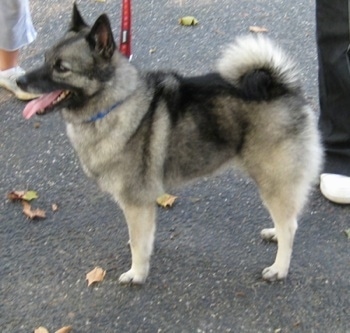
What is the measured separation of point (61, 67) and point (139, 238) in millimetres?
780

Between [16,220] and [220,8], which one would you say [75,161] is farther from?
[220,8]

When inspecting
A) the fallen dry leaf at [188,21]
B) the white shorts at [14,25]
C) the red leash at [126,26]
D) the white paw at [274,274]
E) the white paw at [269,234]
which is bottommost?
the fallen dry leaf at [188,21]

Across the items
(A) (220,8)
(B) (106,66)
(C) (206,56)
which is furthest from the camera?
(A) (220,8)

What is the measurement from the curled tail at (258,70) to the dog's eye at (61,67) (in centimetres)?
61

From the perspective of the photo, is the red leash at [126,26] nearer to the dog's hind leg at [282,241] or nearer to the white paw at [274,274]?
the dog's hind leg at [282,241]

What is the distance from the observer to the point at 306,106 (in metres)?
2.74

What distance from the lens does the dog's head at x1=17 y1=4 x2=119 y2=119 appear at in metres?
2.53

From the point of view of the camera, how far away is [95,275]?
116 inches

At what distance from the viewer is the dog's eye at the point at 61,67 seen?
2.53 m

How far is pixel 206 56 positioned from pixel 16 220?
2023mm

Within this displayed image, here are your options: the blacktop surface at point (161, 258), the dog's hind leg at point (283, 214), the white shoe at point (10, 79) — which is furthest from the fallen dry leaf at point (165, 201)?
the white shoe at point (10, 79)

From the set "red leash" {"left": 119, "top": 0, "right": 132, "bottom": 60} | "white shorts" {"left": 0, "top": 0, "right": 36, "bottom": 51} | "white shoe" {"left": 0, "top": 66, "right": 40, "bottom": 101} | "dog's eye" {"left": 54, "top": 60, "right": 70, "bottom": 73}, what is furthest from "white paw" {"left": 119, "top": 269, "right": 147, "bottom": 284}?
"white shorts" {"left": 0, "top": 0, "right": 36, "bottom": 51}

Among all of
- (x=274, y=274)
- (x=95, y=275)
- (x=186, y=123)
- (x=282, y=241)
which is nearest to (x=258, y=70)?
(x=186, y=123)

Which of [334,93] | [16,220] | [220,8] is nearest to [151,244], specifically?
[16,220]
